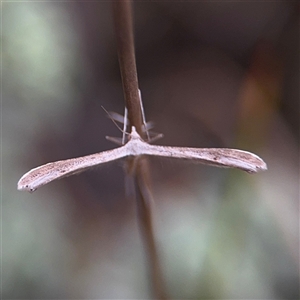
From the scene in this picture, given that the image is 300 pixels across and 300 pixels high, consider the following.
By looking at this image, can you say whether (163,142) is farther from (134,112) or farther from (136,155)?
(134,112)

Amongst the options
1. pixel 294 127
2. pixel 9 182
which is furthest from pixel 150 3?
pixel 9 182

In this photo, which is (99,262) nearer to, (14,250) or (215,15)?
(14,250)

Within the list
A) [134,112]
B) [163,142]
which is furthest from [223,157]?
[163,142]

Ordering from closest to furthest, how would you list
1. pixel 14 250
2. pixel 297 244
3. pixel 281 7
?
pixel 14 250
pixel 297 244
pixel 281 7

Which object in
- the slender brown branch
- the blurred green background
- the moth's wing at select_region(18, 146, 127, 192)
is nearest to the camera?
the slender brown branch

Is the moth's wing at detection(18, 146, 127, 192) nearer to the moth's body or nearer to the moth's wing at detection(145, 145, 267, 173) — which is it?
the moth's body

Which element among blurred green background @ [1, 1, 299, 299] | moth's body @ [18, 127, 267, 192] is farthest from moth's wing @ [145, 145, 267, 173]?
blurred green background @ [1, 1, 299, 299]

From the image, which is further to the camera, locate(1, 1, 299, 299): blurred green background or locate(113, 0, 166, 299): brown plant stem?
locate(1, 1, 299, 299): blurred green background

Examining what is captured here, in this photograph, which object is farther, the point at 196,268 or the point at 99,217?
the point at 99,217
